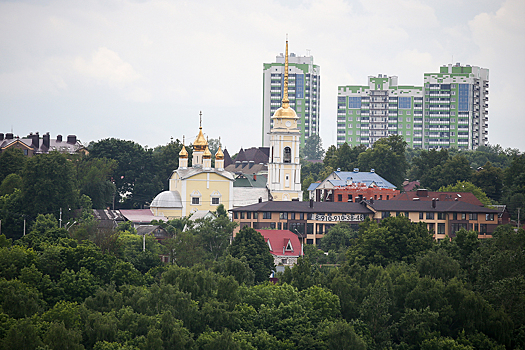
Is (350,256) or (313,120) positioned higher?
(313,120)

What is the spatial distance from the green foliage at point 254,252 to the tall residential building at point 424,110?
11238cm

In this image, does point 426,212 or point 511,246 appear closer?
point 511,246

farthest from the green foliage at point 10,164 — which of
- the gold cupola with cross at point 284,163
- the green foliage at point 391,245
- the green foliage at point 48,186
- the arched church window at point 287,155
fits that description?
the green foliage at point 391,245

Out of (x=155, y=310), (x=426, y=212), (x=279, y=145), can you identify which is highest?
(x=279, y=145)

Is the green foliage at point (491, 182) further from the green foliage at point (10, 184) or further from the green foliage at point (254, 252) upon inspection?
the green foliage at point (10, 184)

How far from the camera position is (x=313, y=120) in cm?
19762

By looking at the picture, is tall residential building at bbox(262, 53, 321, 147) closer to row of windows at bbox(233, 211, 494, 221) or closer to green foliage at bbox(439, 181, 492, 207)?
green foliage at bbox(439, 181, 492, 207)

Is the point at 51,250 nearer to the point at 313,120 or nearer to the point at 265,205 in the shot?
the point at 265,205

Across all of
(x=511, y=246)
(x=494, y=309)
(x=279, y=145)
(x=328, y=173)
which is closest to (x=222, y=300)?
(x=494, y=309)

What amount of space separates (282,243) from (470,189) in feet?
101

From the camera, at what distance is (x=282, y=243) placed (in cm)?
7931

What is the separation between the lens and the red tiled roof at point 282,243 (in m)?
78.2

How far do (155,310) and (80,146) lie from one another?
256ft

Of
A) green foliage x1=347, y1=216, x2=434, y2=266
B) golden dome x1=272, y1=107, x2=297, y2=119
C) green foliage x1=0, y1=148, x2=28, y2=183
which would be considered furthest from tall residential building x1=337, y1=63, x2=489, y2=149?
green foliage x1=347, y1=216, x2=434, y2=266
